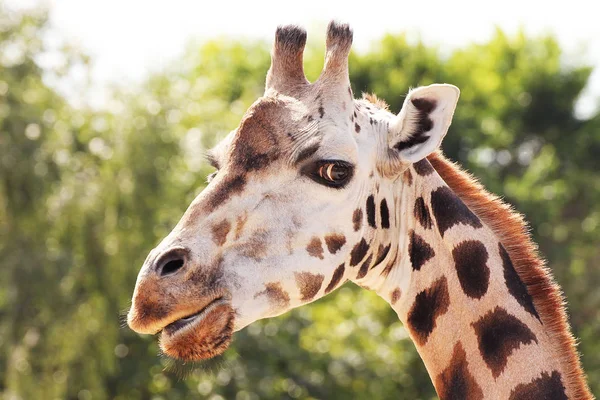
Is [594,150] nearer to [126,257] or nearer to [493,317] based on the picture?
[126,257]

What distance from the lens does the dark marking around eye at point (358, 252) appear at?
5121 mm

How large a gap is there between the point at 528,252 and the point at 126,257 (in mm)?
16909

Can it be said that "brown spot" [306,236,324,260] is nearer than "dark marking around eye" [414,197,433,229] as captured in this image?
Yes

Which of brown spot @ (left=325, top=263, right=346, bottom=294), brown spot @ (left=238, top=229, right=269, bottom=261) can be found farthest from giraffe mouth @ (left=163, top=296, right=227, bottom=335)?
brown spot @ (left=325, top=263, right=346, bottom=294)

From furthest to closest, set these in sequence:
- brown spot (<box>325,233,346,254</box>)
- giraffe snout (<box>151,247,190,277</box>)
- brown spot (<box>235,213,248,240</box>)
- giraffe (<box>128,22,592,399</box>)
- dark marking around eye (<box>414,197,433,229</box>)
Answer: dark marking around eye (<box>414,197,433,229</box>) → brown spot (<box>325,233,346,254</box>) → brown spot (<box>235,213,248,240</box>) → giraffe (<box>128,22,592,399</box>) → giraffe snout (<box>151,247,190,277</box>)

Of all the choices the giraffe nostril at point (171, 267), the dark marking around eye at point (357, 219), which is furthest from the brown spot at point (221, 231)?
the dark marking around eye at point (357, 219)

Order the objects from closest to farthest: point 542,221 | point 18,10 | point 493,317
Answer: point 493,317 < point 18,10 < point 542,221

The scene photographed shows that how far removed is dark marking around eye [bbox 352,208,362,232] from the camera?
16.7 ft

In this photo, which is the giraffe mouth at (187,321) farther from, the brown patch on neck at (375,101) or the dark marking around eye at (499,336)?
the brown patch on neck at (375,101)

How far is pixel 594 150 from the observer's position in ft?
117

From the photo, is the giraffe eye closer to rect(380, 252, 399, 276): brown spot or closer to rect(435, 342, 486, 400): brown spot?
rect(380, 252, 399, 276): brown spot

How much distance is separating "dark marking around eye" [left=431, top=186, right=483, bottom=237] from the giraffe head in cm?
22

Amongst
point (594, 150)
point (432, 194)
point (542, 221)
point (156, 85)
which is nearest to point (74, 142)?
point (156, 85)

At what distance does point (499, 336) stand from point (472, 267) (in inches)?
15.4
